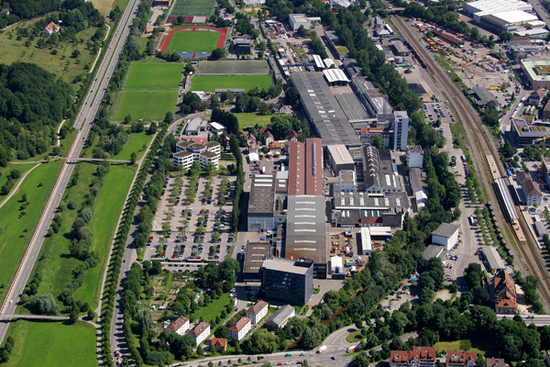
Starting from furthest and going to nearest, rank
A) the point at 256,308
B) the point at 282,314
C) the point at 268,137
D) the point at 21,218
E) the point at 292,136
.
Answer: the point at 268,137 < the point at 292,136 < the point at 21,218 < the point at 256,308 < the point at 282,314

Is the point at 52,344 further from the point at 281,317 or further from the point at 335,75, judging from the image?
the point at 335,75

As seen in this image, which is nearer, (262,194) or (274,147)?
(262,194)

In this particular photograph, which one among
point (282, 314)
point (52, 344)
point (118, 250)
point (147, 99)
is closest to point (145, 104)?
point (147, 99)

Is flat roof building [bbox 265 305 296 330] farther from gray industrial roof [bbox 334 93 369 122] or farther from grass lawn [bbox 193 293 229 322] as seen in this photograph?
gray industrial roof [bbox 334 93 369 122]

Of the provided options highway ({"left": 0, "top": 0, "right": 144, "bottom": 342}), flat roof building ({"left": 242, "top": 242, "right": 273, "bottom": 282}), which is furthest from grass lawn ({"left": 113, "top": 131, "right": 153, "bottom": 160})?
Result: flat roof building ({"left": 242, "top": 242, "right": 273, "bottom": 282})

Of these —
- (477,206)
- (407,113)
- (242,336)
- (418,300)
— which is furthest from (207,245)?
(407,113)

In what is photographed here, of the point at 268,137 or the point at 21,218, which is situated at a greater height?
the point at 268,137

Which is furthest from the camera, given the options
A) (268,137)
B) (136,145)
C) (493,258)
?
(136,145)
